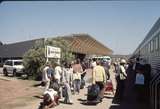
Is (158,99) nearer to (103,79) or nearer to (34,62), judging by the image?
(103,79)

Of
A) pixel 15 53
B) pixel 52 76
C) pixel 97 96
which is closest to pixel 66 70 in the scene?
pixel 52 76

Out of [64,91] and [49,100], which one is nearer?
[49,100]

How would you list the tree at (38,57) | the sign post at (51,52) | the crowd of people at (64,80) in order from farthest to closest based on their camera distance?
the tree at (38,57)
the sign post at (51,52)
the crowd of people at (64,80)

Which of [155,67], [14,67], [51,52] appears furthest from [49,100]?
[14,67]

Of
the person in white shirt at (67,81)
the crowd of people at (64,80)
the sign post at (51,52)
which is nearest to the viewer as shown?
the crowd of people at (64,80)

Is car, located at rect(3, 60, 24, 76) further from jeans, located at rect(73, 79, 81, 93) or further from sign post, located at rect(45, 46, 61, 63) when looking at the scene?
jeans, located at rect(73, 79, 81, 93)

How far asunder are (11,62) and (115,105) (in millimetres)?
25552

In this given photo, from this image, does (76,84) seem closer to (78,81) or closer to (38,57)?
(78,81)

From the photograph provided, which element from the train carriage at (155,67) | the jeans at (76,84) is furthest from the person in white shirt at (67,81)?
the train carriage at (155,67)

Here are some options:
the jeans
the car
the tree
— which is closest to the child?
the jeans

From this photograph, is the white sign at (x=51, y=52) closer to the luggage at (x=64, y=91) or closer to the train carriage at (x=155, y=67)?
the luggage at (x=64, y=91)

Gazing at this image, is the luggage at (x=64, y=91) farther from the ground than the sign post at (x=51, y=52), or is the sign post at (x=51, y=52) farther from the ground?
the sign post at (x=51, y=52)

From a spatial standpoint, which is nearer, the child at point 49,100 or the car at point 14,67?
the child at point 49,100

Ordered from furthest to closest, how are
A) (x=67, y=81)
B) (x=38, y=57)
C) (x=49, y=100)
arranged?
(x=38, y=57) < (x=67, y=81) < (x=49, y=100)
